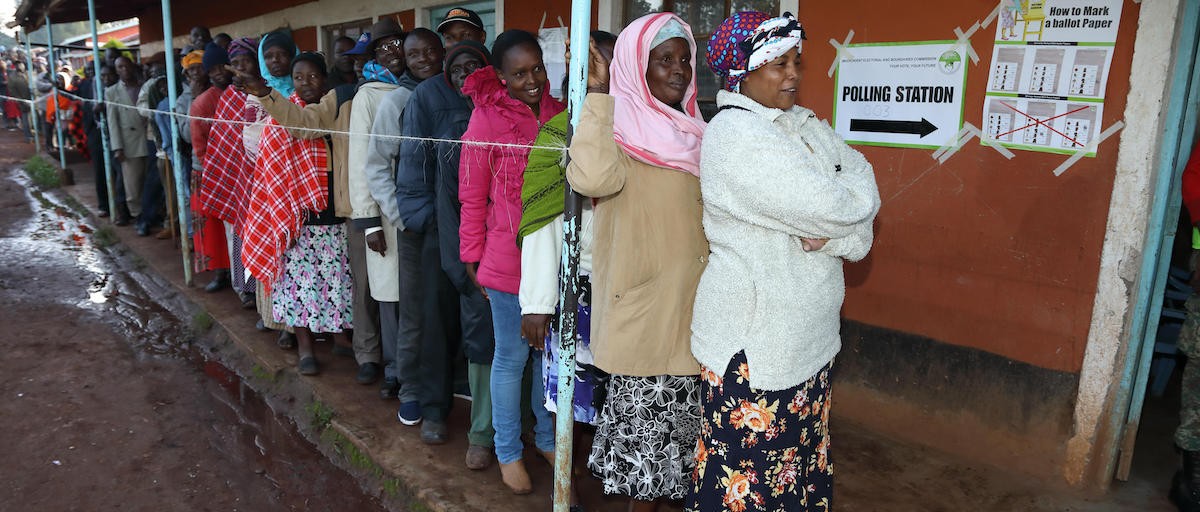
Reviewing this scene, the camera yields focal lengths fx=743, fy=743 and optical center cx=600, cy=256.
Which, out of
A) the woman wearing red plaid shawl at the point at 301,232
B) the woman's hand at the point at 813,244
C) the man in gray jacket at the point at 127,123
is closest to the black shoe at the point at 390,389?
the woman wearing red plaid shawl at the point at 301,232

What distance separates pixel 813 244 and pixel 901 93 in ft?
5.22

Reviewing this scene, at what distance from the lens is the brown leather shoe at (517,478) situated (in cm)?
290

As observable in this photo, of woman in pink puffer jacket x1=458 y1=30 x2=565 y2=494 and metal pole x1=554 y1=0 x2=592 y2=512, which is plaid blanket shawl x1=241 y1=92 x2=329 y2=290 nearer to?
woman in pink puffer jacket x1=458 y1=30 x2=565 y2=494

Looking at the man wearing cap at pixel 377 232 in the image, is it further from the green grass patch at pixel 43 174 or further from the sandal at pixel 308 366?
the green grass patch at pixel 43 174

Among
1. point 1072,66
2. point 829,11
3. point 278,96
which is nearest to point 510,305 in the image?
point 278,96

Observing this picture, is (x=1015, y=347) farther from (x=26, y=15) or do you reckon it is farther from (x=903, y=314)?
(x=26, y=15)

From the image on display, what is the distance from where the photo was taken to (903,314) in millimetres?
3418

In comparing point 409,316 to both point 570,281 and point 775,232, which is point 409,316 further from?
point 775,232

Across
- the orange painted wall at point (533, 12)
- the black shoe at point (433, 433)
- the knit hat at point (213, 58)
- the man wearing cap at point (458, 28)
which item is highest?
the orange painted wall at point (533, 12)

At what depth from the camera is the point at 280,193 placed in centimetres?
384

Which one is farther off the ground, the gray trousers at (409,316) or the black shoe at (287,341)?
the gray trousers at (409,316)

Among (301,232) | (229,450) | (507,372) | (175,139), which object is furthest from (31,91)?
(507,372)

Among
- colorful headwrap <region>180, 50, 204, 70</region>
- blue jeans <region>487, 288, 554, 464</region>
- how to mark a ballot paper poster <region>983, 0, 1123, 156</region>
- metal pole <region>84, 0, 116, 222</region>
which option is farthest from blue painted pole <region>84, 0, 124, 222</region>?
how to mark a ballot paper poster <region>983, 0, 1123, 156</region>

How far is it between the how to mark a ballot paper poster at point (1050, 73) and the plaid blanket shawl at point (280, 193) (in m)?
3.17
